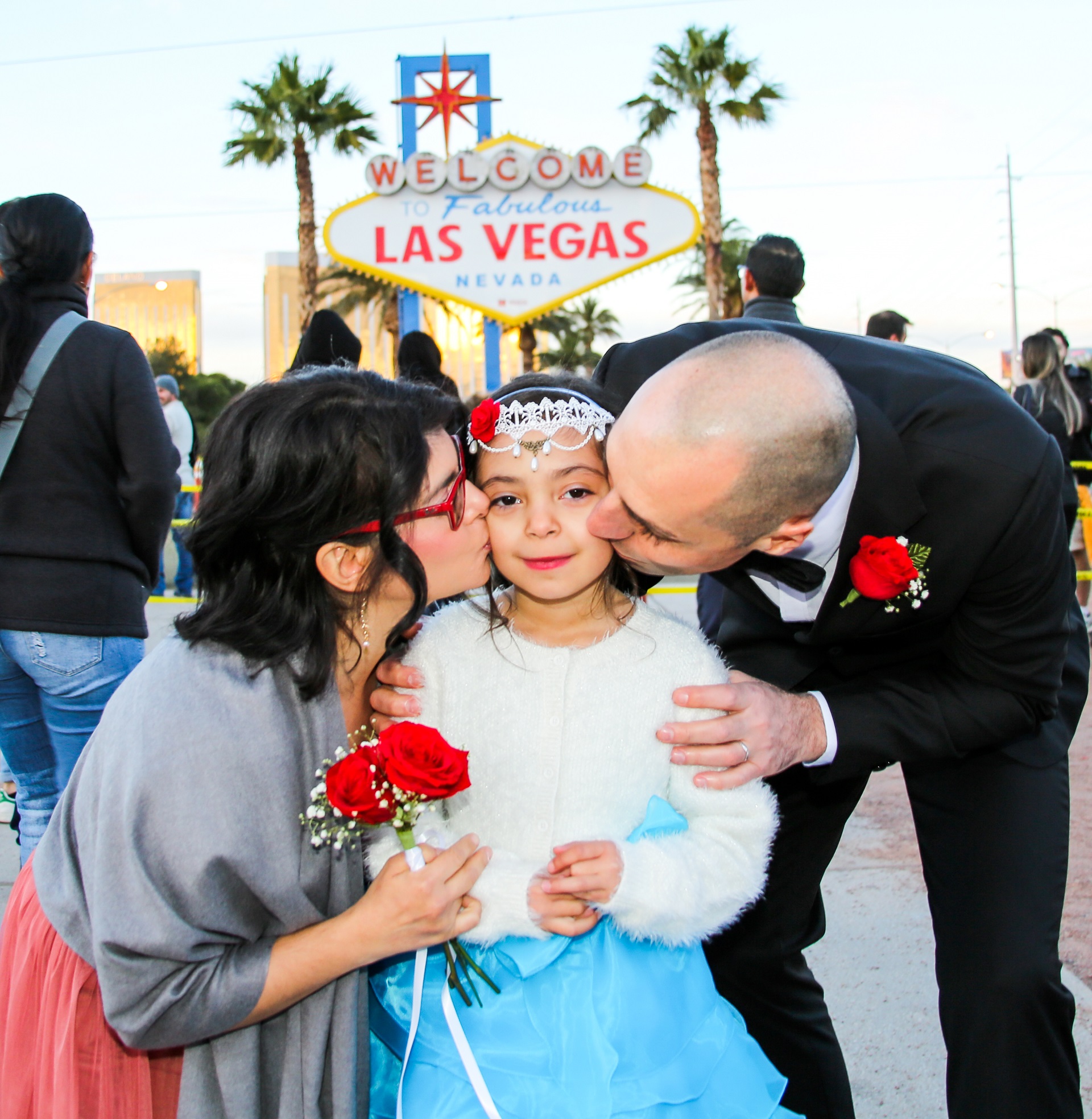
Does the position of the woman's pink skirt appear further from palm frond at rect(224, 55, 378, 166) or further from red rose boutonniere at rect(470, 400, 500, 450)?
palm frond at rect(224, 55, 378, 166)

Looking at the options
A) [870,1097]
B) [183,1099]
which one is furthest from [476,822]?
[870,1097]

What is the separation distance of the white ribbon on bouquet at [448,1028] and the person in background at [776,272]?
3841 mm

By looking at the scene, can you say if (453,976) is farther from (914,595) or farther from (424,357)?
(424,357)

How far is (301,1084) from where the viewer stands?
1916 mm

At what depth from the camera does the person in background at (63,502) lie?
10.4 ft

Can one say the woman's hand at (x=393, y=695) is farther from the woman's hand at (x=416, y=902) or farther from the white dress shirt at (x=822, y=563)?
the white dress shirt at (x=822, y=563)

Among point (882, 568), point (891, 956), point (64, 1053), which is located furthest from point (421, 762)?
point (891, 956)

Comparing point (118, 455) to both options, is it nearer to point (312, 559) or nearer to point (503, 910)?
point (312, 559)

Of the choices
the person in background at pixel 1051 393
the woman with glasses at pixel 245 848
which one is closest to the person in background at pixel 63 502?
the woman with glasses at pixel 245 848

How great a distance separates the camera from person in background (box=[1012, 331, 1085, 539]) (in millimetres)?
7922

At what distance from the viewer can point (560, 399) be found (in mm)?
2447

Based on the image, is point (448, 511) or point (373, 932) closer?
point (373, 932)

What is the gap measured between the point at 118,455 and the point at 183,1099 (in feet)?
7.01

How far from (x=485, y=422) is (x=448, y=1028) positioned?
129cm
